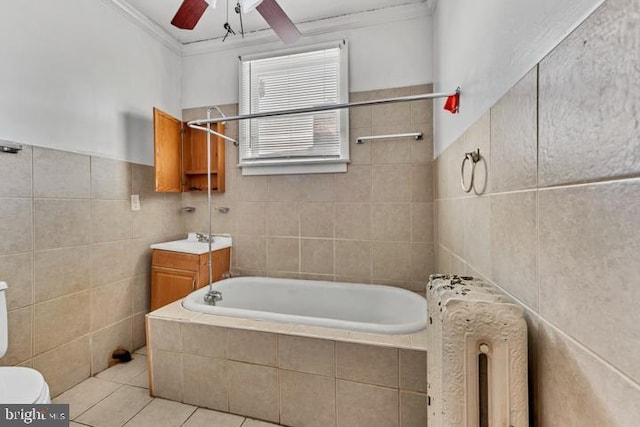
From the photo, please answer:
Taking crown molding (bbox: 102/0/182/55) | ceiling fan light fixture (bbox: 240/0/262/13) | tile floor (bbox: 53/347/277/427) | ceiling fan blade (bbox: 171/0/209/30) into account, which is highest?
crown molding (bbox: 102/0/182/55)

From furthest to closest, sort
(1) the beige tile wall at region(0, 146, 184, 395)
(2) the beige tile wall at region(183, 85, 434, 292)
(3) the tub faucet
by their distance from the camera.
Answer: (2) the beige tile wall at region(183, 85, 434, 292)
(3) the tub faucet
(1) the beige tile wall at region(0, 146, 184, 395)

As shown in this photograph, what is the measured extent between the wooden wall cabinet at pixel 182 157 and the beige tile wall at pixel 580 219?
2.40m

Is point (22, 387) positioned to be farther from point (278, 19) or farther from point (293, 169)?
point (278, 19)

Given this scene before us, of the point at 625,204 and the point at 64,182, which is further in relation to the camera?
the point at 64,182

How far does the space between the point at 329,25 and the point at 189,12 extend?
1223 millimetres

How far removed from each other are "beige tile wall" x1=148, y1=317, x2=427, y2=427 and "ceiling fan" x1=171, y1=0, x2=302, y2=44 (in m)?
1.75

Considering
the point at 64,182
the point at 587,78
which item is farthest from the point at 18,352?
the point at 587,78

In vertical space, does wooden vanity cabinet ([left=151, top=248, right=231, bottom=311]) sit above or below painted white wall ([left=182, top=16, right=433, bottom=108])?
below

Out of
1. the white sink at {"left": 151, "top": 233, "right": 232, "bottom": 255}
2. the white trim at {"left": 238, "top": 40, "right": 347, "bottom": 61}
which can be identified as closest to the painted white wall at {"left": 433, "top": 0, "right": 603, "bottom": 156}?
the white trim at {"left": 238, "top": 40, "right": 347, "bottom": 61}

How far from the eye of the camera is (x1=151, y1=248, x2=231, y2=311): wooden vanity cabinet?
226 cm

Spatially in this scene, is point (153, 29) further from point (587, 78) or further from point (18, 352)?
point (587, 78)

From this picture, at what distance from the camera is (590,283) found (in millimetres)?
498

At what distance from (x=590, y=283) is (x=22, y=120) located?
257 centimetres

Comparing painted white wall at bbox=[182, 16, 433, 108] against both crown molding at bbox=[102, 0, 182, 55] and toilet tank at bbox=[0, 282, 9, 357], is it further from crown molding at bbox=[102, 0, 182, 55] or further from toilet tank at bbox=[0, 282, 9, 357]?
toilet tank at bbox=[0, 282, 9, 357]
